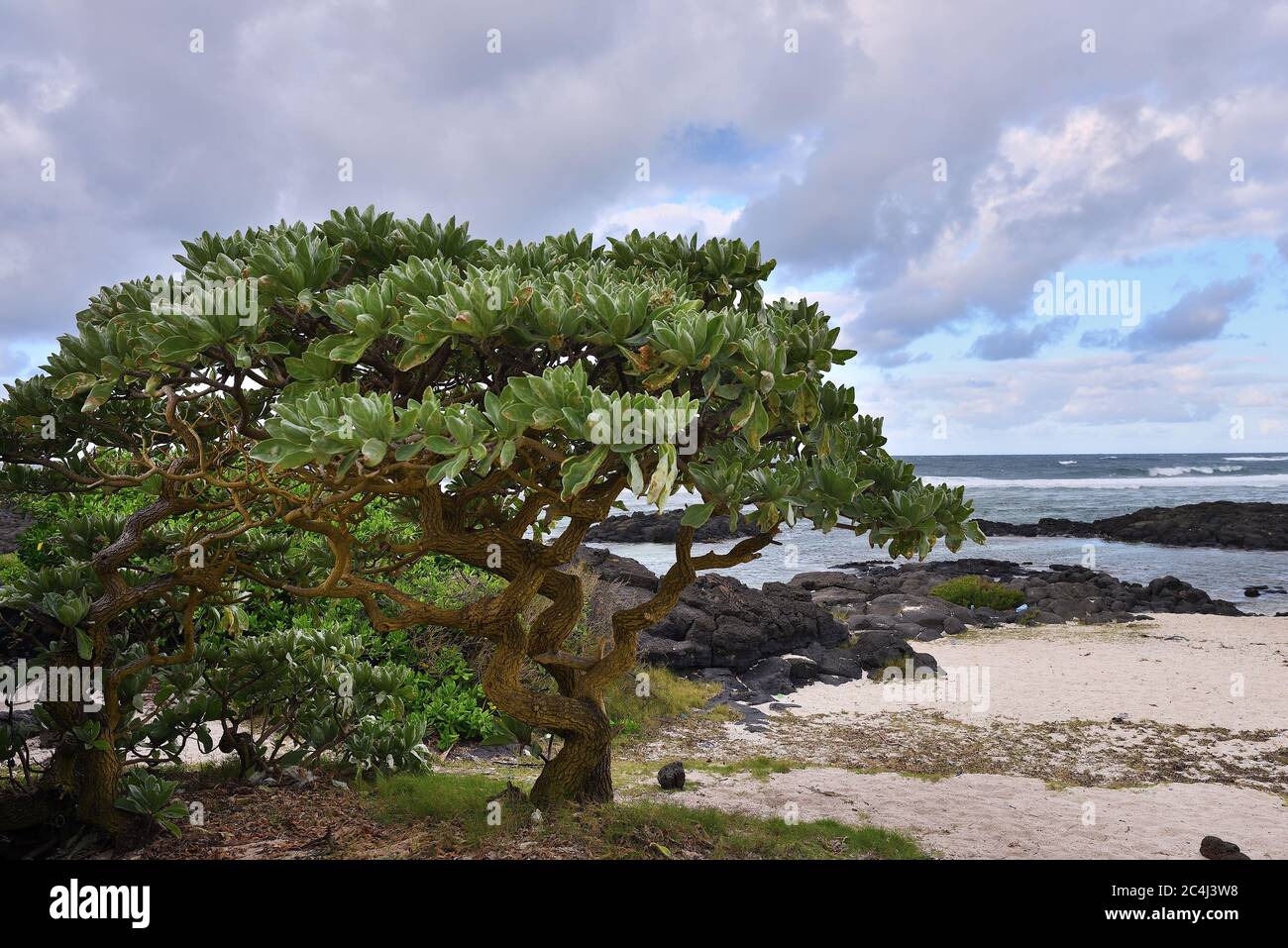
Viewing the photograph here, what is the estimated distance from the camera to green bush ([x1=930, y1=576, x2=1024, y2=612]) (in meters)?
24.7

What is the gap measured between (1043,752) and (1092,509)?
56043 millimetres

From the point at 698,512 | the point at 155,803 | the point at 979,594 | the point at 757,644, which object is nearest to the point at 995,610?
the point at 979,594

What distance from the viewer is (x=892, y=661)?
1656cm

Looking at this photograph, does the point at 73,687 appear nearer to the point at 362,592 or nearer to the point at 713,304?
the point at 362,592

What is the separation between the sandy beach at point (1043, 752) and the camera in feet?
24.8

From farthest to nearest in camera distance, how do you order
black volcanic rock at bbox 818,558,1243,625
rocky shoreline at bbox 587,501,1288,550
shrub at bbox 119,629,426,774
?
rocky shoreline at bbox 587,501,1288,550 → black volcanic rock at bbox 818,558,1243,625 → shrub at bbox 119,629,426,774

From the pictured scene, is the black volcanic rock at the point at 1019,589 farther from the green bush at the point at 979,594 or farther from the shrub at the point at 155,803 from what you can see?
the shrub at the point at 155,803

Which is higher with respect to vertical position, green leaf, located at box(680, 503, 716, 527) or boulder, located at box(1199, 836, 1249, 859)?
green leaf, located at box(680, 503, 716, 527)

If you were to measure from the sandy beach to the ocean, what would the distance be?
3036 mm

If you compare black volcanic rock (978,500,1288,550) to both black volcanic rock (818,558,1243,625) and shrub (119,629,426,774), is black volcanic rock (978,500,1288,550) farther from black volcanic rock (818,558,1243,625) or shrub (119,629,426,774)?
shrub (119,629,426,774)

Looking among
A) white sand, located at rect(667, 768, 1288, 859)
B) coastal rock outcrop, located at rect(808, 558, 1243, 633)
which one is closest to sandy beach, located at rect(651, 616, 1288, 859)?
white sand, located at rect(667, 768, 1288, 859)

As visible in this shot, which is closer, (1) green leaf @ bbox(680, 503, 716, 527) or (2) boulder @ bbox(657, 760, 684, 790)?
(1) green leaf @ bbox(680, 503, 716, 527)
